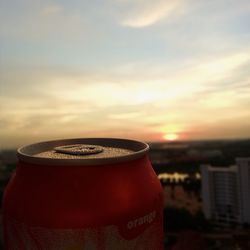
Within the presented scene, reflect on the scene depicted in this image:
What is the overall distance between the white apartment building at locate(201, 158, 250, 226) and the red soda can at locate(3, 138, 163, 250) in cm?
648

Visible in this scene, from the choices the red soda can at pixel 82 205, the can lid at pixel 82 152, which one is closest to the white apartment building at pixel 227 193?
the can lid at pixel 82 152

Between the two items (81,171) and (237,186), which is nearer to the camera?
(81,171)

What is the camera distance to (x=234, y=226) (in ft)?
24.5

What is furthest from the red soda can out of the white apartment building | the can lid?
the white apartment building

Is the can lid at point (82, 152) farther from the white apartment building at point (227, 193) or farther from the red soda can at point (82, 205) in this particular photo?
the white apartment building at point (227, 193)

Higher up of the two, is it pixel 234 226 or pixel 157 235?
pixel 157 235

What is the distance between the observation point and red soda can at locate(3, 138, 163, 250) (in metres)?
0.60

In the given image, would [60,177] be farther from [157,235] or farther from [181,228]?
[181,228]

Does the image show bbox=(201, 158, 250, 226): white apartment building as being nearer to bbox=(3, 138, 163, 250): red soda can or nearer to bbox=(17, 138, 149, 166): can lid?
bbox=(17, 138, 149, 166): can lid

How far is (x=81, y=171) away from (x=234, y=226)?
7.54 metres

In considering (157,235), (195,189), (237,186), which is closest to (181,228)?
(195,189)

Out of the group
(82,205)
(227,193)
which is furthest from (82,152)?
(227,193)

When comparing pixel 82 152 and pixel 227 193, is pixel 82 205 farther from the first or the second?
pixel 227 193

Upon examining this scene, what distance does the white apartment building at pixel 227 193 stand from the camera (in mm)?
7082
